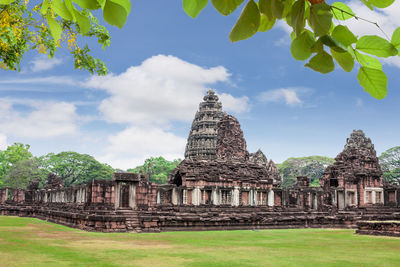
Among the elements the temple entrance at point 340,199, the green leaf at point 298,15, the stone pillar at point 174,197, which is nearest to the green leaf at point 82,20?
the green leaf at point 298,15

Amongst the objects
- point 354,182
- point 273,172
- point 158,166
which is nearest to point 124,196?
point 354,182

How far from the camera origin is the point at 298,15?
1.43 metres

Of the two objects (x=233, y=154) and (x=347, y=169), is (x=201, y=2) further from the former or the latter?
(x=347, y=169)

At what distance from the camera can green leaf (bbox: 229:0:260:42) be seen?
152cm

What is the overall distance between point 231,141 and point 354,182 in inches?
516

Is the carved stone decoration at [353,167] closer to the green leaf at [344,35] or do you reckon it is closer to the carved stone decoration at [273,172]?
the carved stone decoration at [273,172]

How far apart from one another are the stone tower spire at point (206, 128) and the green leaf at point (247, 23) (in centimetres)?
4909

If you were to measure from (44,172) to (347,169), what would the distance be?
4452 cm

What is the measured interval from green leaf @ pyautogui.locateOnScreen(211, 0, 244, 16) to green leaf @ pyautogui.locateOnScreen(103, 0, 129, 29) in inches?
14.3

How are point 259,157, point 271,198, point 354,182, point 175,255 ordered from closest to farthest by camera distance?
point 175,255, point 271,198, point 354,182, point 259,157

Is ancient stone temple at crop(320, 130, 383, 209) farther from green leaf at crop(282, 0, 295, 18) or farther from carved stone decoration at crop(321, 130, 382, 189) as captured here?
green leaf at crop(282, 0, 295, 18)

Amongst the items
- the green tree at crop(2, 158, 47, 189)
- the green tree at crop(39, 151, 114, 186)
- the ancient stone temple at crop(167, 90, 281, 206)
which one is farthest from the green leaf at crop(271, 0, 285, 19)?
the green tree at crop(39, 151, 114, 186)

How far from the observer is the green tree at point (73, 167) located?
200ft

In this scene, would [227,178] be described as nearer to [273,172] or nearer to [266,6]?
[273,172]
